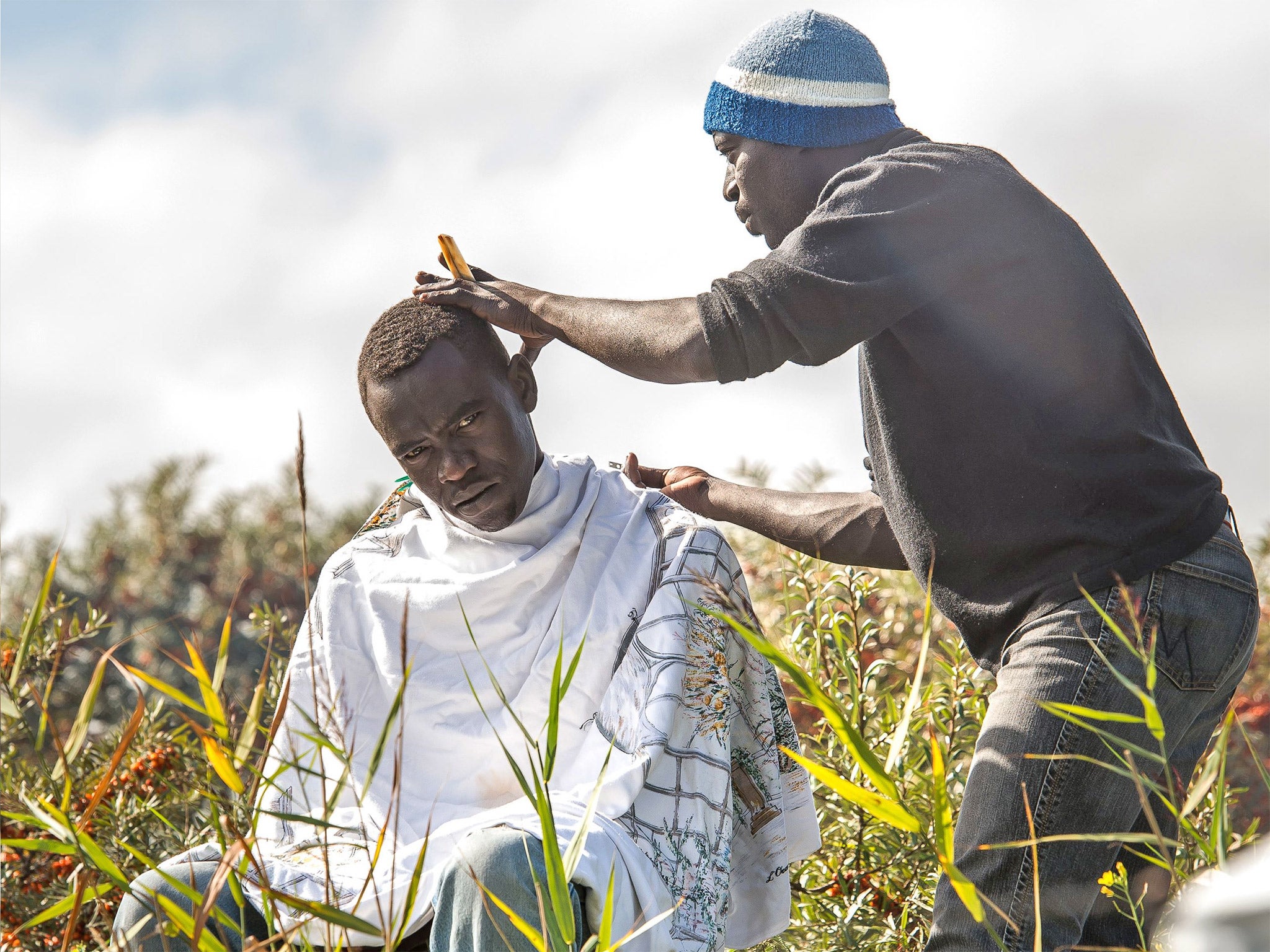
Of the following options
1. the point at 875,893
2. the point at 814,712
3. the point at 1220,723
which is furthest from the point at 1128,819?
the point at 814,712

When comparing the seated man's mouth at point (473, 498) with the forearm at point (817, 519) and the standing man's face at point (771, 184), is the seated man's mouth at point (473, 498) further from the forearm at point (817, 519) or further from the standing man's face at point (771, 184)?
the standing man's face at point (771, 184)

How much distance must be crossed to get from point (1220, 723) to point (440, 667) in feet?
5.09

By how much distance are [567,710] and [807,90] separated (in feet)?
4.25

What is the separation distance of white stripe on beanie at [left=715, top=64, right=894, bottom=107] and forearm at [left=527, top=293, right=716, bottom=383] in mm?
517

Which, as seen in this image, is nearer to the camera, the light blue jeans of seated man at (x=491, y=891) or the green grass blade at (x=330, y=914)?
the green grass blade at (x=330, y=914)

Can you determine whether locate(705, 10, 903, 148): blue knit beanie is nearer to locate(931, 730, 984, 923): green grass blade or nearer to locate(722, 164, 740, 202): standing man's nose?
locate(722, 164, 740, 202): standing man's nose

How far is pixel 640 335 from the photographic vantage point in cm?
232

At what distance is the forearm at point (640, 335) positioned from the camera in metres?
2.26

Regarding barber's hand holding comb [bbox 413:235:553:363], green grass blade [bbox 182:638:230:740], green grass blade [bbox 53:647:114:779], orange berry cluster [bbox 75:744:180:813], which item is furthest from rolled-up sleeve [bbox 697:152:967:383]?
orange berry cluster [bbox 75:744:180:813]

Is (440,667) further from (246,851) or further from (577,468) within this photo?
(246,851)

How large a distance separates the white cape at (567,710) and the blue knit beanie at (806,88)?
0.82m

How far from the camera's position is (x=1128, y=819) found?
Result: 220 cm

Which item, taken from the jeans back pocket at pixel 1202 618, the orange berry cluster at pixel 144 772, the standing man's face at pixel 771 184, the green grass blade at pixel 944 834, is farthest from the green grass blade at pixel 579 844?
the orange berry cluster at pixel 144 772

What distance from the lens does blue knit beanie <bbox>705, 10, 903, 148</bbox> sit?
8.28 ft
